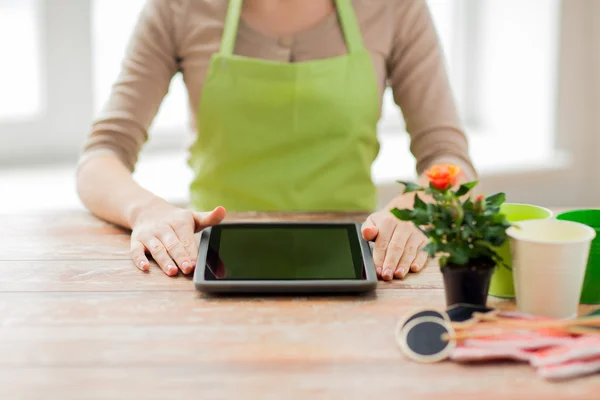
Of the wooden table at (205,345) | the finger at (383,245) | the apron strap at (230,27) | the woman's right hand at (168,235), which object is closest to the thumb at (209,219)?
the woman's right hand at (168,235)

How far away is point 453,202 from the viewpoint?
2.93 feet

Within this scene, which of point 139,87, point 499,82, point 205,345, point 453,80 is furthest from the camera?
point 453,80

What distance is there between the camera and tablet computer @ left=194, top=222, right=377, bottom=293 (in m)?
1.02

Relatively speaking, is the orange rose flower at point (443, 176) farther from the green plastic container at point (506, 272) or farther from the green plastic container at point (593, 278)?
the green plastic container at point (593, 278)

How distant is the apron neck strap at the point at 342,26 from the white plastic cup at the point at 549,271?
32.6 inches

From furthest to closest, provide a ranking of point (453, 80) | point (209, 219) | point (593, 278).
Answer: point (453, 80) < point (209, 219) < point (593, 278)

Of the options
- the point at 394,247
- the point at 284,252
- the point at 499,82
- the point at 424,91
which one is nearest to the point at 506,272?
the point at 394,247

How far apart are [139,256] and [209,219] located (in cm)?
12

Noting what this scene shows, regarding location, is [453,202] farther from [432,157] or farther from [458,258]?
[432,157]

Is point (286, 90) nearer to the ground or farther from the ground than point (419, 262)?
farther from the ground

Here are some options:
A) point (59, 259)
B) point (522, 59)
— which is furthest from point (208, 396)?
point (522, 59)

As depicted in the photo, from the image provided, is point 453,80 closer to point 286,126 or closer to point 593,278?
point 286,126

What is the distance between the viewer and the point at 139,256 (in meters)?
1.17

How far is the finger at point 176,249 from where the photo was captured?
44.0 inches
